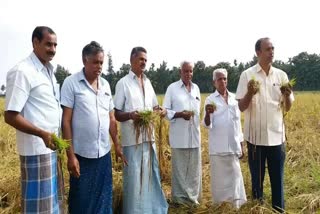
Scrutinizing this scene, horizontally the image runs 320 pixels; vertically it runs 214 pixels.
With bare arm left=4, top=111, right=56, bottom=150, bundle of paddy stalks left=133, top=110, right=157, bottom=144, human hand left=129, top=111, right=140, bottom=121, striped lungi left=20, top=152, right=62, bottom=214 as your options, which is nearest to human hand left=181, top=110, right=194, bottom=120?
bundle of paddy stalks left=133, top=110, right=157, bottom=144

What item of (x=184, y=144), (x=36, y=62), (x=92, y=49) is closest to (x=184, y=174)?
(x=184, y=144)

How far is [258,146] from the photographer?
3918 millimetres

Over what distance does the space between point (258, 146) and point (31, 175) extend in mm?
2331

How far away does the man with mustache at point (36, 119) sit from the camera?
104 inches

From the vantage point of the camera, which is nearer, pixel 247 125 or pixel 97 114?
pixel 97 114

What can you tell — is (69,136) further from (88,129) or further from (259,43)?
(259,43)

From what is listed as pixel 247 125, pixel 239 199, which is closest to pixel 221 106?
pixel 247 125

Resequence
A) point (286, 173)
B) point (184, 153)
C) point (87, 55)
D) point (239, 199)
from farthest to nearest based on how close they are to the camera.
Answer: point (286, 173)
point (184, 153)
point (239, 199)
point (87, 55)

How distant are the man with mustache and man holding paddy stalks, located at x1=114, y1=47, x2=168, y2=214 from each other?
1.05m

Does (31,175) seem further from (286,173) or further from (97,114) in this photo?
(286,173)

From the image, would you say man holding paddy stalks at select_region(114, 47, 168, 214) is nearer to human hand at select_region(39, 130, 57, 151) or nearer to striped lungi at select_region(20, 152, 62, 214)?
striped lungi at select_region(20, 152, 62, 214)

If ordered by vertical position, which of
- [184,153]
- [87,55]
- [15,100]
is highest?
[87,55]

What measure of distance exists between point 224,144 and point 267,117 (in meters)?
0.63

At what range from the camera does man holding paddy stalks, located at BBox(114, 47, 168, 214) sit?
12.7ft
